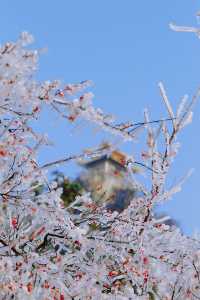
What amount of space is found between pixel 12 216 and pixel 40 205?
3.57 feet

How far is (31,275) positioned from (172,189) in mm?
2161

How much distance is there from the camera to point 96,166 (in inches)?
2579

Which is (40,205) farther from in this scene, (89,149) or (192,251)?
(192,251)

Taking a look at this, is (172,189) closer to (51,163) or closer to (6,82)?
(51,163)

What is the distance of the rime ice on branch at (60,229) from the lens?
3094mm

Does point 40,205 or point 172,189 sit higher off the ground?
point 172,189

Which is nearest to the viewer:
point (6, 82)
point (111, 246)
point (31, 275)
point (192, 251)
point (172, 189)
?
point (6, 82)

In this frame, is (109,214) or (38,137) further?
(109,214)

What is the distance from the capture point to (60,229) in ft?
12.8

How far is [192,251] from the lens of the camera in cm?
469

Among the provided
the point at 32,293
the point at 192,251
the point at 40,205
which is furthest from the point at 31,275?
the point at 192,251

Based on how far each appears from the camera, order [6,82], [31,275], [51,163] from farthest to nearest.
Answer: [31,275] < [51,163] < [6,82]

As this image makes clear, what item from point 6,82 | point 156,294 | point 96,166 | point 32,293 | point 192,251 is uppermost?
point 96,166

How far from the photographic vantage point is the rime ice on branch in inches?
122
